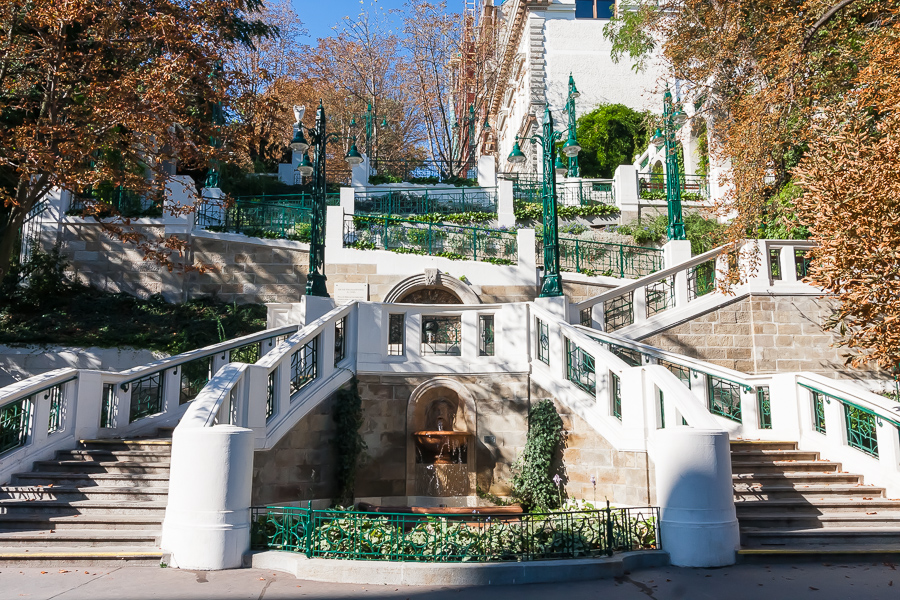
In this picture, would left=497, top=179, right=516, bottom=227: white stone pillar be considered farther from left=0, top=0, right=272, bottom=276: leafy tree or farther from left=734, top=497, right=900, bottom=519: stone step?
left=734, top=497, right=900, bottom=519: stone step

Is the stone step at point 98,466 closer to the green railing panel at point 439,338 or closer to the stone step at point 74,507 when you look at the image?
the stone step at point 74,507

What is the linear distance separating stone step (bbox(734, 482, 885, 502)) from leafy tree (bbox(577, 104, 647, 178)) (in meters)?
25.3

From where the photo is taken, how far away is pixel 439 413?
453 inches

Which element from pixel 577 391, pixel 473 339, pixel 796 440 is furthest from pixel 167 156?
pixel 796 440

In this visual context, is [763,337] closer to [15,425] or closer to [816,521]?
[816,521]

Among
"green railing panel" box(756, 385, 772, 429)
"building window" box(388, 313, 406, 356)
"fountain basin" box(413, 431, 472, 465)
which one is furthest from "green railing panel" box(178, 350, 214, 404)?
"green railing panel" box(756, 385, 772, 429)

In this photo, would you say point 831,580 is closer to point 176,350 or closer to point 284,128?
point 176,350

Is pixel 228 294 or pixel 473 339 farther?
pixel 228 294

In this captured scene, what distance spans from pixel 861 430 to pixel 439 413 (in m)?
→ 6.02

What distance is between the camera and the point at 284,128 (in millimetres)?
32688

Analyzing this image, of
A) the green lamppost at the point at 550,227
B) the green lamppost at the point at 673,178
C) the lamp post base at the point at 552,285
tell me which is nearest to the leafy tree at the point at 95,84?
the green lamppost at the point at 550,227

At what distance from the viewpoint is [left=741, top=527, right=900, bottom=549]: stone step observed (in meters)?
7.38

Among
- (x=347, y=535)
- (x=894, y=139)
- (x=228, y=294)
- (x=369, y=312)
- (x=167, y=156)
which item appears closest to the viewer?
(x=347, y=535)

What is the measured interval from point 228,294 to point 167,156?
5.31 metres
